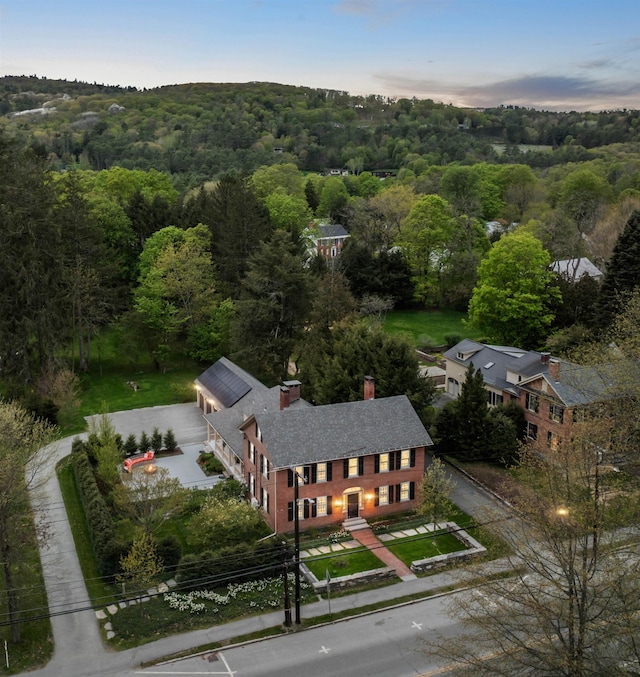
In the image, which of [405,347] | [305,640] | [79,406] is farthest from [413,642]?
[79,406]

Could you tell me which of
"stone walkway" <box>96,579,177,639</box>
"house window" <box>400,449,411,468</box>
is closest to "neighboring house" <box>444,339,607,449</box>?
"house window" <box>400,449,411,468</box>

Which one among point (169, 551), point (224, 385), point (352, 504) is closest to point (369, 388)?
point (352, 504)

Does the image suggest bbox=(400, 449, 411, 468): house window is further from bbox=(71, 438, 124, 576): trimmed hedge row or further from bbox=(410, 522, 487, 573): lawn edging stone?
bbox=(71, 438, 124, 576): trimmed hedge row

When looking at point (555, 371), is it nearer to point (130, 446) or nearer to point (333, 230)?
point (130, 446)

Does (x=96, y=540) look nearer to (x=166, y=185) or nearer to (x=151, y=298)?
(x=151, y=298)

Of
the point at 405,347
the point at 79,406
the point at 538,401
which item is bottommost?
the point at 79,406
